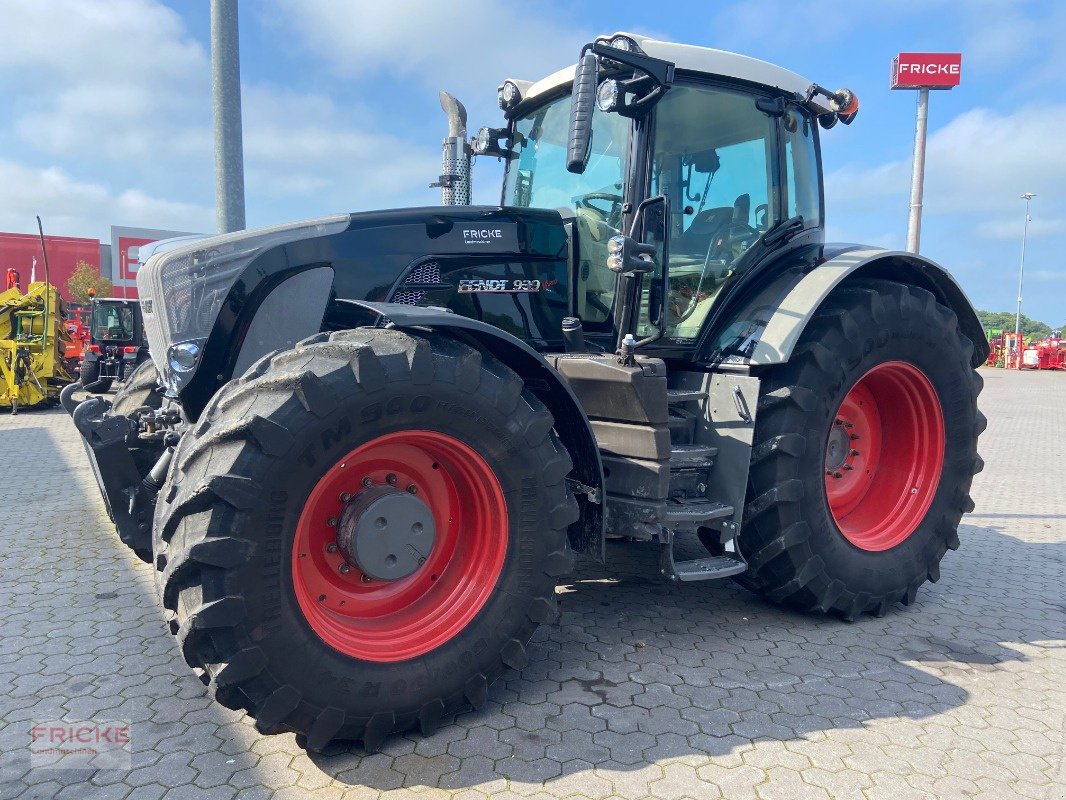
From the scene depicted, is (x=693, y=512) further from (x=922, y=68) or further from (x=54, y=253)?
(x=54, y=253)

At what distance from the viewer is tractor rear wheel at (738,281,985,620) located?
12.2 ft

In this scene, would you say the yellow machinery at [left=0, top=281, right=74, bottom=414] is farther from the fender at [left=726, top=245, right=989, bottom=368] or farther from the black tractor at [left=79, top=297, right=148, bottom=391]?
the fender at [left=726, top=245, right=989, bottom=368]

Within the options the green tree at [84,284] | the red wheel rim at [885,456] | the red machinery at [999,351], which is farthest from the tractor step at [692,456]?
the red machinery at [999,351]

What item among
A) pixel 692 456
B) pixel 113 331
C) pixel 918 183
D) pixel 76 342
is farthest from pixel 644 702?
pixel 76 342

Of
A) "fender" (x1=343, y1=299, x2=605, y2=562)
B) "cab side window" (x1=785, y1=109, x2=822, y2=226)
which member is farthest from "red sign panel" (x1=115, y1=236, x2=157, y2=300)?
"fender" (x1=343, y1=299, x2=605, y2=562)

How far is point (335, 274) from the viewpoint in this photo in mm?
3404

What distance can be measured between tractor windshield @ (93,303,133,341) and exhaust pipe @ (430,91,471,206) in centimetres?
1337

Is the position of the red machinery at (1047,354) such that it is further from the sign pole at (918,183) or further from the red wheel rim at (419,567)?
the red wheel rim at (419,567)

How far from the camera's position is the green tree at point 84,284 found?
108 ft

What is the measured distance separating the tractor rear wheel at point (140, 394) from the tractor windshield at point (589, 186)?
2460 mm

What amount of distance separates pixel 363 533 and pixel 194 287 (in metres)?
1.41

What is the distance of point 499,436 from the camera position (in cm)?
286

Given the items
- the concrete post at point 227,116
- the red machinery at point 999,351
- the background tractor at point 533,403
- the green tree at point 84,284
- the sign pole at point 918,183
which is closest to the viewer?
the background tractor at point 533,403

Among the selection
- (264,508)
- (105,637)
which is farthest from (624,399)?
(105,637)
